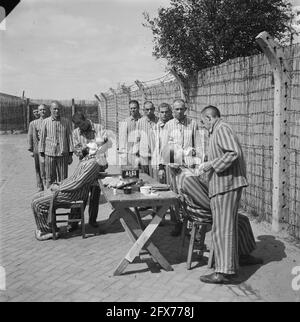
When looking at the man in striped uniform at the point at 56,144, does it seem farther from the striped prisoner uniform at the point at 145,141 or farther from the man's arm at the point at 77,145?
the striped prisoner uniform at the point at 145,141

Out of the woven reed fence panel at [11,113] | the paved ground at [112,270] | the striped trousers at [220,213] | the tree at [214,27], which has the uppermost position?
the tree at [214,27]

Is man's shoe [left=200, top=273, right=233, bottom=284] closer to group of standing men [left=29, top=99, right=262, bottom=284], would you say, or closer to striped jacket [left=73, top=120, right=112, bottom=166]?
group of standing men [left=29, top=99, right=262, bottom=284]

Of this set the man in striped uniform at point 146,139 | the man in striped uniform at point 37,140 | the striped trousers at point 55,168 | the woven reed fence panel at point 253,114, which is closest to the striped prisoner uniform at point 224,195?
the woven reed fence panel at point 253,114

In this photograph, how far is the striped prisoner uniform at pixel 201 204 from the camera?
4961 millimetres

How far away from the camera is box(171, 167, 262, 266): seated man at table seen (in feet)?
16.3

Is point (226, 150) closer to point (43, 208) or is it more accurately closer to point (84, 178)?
point (84, 178)

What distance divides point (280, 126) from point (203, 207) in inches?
76.7

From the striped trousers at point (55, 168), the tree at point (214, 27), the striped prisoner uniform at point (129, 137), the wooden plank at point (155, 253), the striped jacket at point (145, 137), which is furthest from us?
the tree at point (214, 27)

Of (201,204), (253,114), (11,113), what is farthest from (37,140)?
(11,113)

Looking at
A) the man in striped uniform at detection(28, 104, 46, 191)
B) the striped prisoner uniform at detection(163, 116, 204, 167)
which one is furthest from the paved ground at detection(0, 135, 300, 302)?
the man in striped uniform at detection(28, 104, 46, 191)

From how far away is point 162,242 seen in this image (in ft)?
20.5

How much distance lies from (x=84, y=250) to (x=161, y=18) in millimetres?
8342

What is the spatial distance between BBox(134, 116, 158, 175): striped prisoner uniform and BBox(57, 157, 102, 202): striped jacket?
5.37 feet

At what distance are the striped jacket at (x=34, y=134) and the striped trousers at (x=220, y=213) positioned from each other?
17.5 feet
